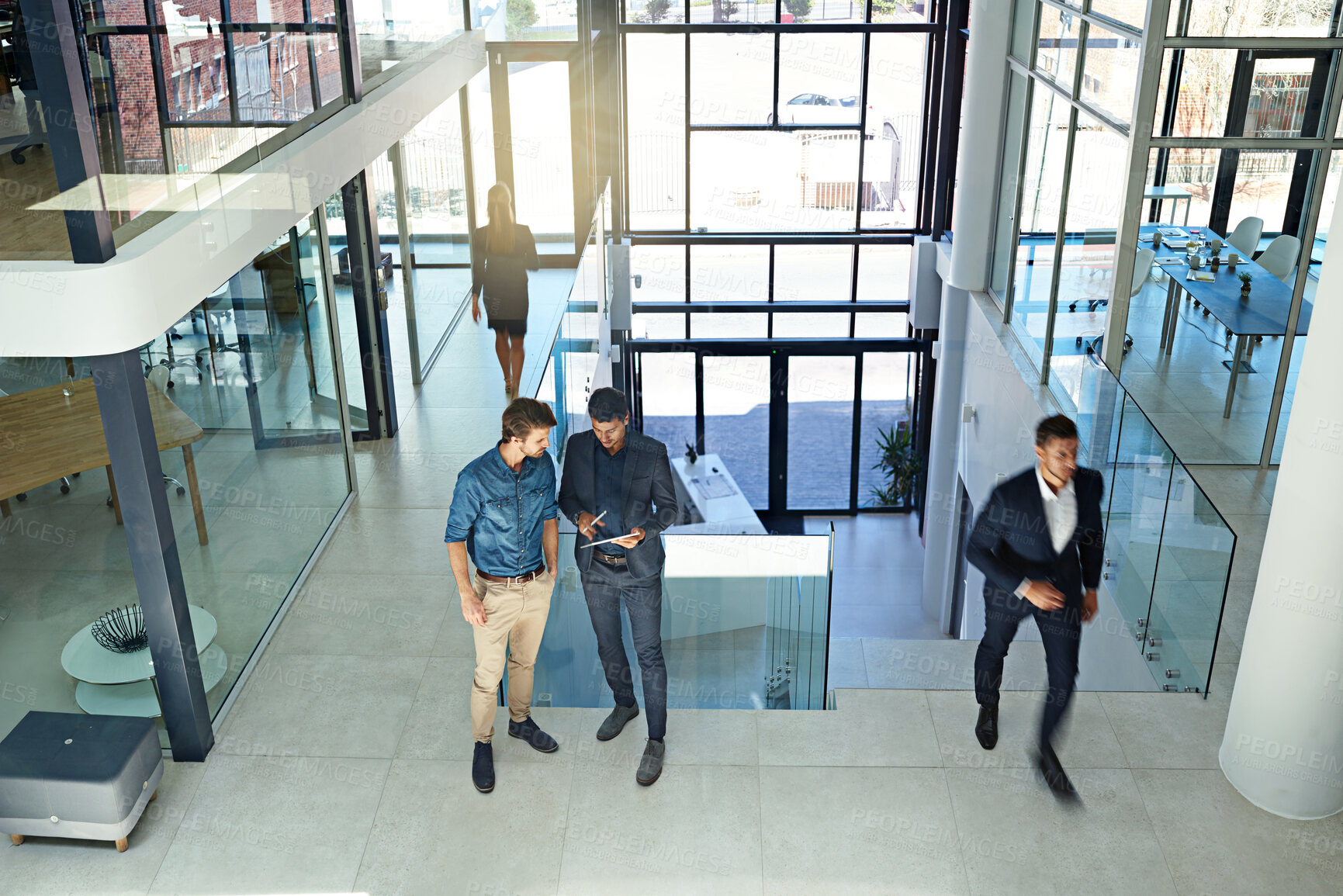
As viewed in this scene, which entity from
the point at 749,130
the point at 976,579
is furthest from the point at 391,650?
the point at 749,130

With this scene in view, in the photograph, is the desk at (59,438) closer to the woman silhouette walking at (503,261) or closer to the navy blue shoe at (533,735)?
the navy blue shoe at (533,735)

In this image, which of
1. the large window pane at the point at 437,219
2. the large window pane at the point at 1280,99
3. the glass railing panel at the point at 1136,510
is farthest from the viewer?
the large window pane at the point at 437,219

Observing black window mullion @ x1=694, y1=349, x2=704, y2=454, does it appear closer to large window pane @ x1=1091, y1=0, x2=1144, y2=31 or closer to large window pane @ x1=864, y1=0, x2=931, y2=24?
large window pane @ x1=864, y1=0, x2=931, y2=24

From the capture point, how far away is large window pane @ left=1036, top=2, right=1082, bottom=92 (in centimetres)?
904

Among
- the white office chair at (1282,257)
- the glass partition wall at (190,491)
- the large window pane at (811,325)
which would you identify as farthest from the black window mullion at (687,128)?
the glass partition wall at (190,491)

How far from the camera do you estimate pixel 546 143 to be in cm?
1213

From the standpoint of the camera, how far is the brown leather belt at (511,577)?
4.61 metres

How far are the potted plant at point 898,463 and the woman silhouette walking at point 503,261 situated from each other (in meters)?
6.99

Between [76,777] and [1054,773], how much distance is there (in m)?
4.02

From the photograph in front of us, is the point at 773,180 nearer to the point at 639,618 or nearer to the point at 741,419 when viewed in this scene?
the point at 741,419

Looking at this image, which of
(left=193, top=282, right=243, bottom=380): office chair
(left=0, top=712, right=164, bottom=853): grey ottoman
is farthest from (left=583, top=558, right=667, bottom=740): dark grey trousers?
(left=193, top=282, right=243, bottom=380): office chair

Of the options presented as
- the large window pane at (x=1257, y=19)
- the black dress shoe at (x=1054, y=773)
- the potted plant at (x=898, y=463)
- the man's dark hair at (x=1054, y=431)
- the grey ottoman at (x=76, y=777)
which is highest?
the large window pane at (x=1257, y=19)

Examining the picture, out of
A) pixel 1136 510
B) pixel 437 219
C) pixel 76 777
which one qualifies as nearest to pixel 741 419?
pixel 437 219

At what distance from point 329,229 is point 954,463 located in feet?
26.6
